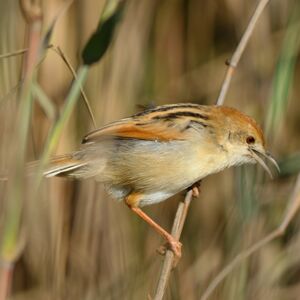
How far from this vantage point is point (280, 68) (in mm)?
2621

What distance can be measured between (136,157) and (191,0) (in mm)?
1538

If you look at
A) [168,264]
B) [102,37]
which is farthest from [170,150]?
[102,37]

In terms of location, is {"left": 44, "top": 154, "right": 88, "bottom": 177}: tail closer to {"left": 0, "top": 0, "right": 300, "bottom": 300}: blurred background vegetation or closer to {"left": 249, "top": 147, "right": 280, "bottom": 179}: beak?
{"left": 0, "top": 0, "right": 300, "bottom": 300}: blurred background vegetation

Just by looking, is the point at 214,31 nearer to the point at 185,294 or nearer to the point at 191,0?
the point at 191,0

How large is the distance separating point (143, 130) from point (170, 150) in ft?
0.53

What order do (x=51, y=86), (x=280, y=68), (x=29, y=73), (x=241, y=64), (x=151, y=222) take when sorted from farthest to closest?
1. (x=241, y=64)
2. (x=51, y=86)
3. (x=151, y=222)
4. (x=280, y=68)
5. (x=29, y=73)

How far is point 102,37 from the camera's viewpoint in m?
1.80

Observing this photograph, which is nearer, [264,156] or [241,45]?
[241,45]

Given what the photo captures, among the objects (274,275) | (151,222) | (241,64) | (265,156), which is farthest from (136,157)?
(241,64)

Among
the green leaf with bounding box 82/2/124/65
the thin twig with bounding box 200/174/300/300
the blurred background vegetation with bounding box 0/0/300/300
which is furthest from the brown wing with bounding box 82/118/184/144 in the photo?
the green leaf with bounding box 82/2/124/65

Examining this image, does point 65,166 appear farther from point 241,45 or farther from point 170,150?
point 241,45

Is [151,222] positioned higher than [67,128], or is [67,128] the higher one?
[67,128]

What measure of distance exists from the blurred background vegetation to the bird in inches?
4.3

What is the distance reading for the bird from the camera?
3.06 meters
